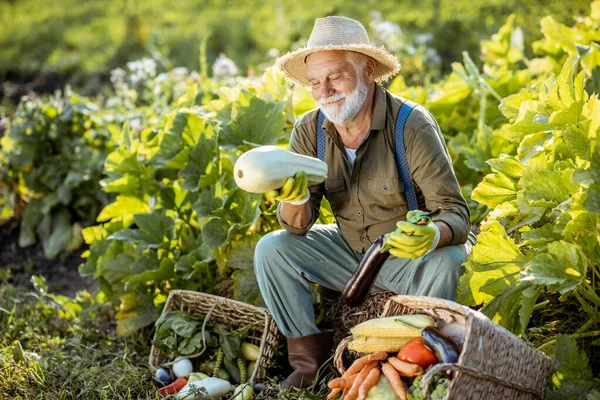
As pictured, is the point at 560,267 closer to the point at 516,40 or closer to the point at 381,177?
the point at 381,177

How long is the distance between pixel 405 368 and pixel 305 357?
784 millimetres

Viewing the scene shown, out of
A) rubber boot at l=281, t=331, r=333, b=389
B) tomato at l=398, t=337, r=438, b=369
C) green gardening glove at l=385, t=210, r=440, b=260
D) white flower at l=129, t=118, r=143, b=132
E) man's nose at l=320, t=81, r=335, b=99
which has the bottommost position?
rubber boot at l=281, t=331, r=333, b=389

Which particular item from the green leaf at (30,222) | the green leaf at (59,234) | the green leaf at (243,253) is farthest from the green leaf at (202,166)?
the green leaf at (30,222)

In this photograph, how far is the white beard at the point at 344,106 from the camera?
3150 millimetres

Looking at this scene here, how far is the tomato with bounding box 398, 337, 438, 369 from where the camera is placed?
8.61ft

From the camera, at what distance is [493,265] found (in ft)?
9.34

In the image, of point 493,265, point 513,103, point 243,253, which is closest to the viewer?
point 493,265

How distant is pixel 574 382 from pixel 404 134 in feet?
3.64

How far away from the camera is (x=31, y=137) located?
544cm

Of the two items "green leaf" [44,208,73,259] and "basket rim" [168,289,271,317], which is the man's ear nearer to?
"basket rim" [168,289,271,317]

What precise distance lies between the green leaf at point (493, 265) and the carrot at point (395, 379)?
411 millimetres

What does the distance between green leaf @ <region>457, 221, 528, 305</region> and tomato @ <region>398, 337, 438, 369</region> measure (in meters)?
0.32

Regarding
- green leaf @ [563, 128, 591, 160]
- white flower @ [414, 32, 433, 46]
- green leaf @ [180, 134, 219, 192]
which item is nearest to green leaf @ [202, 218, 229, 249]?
green leaf @ [180, 134, 219, 192]

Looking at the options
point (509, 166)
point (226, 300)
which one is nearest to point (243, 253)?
point (226, 300)
